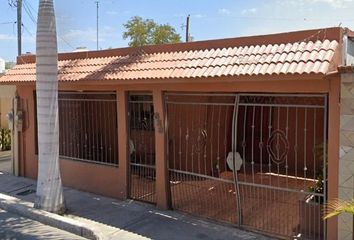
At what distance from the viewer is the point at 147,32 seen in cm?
3609

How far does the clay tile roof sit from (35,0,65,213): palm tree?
871 mm

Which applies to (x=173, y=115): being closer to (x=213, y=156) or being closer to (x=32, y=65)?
(x=213, y=156)

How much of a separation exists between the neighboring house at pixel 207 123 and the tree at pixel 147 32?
24.8 metres

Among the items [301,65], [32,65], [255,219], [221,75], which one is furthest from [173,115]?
[32,65]

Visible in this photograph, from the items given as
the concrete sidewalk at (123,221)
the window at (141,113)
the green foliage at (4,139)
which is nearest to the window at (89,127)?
the window at (141,113)

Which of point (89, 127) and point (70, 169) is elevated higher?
point (89, 127)

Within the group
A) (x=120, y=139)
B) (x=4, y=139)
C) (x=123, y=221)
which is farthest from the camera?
(x=4, y=139)

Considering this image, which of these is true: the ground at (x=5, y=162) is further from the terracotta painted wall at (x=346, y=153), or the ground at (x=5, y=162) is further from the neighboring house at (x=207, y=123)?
the terracotta painted wall at (x=346, y=153)

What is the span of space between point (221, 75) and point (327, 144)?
75.4 inches

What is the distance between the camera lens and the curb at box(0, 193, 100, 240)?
23.4 ft

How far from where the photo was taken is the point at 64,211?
8.23 m

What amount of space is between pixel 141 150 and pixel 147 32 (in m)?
28.5

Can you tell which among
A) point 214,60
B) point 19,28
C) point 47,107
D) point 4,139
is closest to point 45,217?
point 47,107

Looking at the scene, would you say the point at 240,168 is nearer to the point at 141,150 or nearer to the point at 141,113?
the point at 141,150
